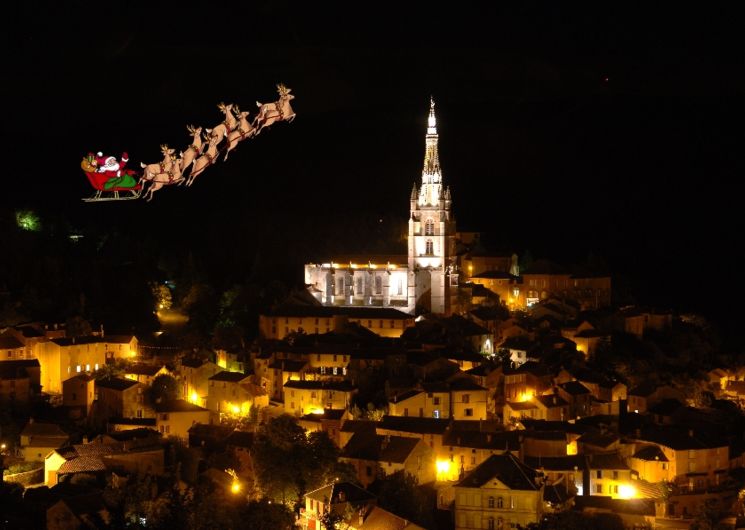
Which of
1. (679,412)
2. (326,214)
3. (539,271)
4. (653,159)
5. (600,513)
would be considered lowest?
(600,513)

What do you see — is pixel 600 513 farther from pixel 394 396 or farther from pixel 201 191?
pixel 201 191

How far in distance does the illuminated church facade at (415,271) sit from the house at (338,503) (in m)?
13.9

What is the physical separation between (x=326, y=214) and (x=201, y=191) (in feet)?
20.2

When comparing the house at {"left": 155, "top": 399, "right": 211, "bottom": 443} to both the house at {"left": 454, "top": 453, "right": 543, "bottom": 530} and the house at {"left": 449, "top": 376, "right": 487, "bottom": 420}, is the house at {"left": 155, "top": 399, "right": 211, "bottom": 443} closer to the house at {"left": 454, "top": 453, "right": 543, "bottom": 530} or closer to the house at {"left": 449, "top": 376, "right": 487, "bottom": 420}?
the house at {"left": 449, "top": 376, "right": 487, "bottom": 420}

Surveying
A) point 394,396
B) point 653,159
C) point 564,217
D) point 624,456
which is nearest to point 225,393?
point 394,396

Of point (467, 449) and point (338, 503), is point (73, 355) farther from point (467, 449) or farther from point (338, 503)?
point (467, 449)

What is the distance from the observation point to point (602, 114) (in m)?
56.2

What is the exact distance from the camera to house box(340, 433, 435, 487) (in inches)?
843

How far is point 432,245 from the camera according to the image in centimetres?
3506

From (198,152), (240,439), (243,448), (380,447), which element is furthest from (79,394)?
(198,152)

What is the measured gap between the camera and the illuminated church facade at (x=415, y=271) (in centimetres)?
3419

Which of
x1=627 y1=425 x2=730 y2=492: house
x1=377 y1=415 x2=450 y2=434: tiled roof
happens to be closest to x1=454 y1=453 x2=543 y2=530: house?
x1=377 y1=415 x2=450 y2=434: tiled roof

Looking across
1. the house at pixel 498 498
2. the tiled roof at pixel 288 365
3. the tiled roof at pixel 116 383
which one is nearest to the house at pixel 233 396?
the tiled roof at pixel 288 365

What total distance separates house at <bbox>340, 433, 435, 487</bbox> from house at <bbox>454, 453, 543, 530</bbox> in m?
1.64
